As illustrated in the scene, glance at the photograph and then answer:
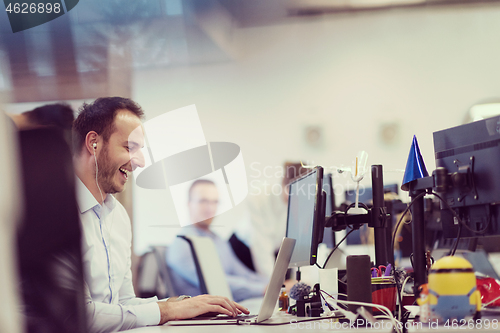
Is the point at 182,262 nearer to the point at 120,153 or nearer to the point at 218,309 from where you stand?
the point at 120,153

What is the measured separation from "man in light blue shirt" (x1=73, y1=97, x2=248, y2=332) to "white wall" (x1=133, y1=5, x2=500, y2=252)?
245 cm

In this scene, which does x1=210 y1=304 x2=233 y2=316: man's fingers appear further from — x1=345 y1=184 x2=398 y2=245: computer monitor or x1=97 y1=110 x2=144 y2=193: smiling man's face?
x1=345 y1=184 x2=398 y2=245: computer monitor

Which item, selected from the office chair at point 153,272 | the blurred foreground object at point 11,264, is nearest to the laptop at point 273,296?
the blurred foreground object at point 11,264

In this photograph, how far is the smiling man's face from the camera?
1597mm

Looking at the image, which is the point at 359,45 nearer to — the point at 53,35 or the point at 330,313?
the point at 53,35

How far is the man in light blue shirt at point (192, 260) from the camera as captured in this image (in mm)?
2840

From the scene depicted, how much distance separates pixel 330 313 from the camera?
46.3 inches

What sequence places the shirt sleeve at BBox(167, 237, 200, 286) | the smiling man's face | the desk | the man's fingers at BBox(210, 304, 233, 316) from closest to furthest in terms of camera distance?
the desk < the man's fingers at BBox(210, 304, 233, 316) < the smiling man's face < the shirt sleeve at BBox(167, 237, 200, 286)

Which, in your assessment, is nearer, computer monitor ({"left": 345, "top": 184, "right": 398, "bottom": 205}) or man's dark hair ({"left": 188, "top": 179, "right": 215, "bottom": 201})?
computer monitor ({"left": 345, "top": 184, "right": 398, "bottom": 205})

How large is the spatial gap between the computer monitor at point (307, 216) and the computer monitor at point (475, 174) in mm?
339

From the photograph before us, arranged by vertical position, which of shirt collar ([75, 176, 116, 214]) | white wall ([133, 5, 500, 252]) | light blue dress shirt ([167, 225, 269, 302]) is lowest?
light blue dress shirt ([167, 225, 269, 302])

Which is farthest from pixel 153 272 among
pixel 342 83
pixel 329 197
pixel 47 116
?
pixel 342 83

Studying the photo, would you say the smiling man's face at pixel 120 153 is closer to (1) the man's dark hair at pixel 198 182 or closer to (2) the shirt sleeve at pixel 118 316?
(2) the shirt sleeve at pixel 118 316

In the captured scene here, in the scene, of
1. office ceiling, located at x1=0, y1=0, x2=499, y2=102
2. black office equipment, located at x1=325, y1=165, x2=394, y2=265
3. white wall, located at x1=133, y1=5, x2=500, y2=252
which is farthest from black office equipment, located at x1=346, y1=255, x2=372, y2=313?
white wall, located at x1=133, y1=5, x2=500, y2=252
